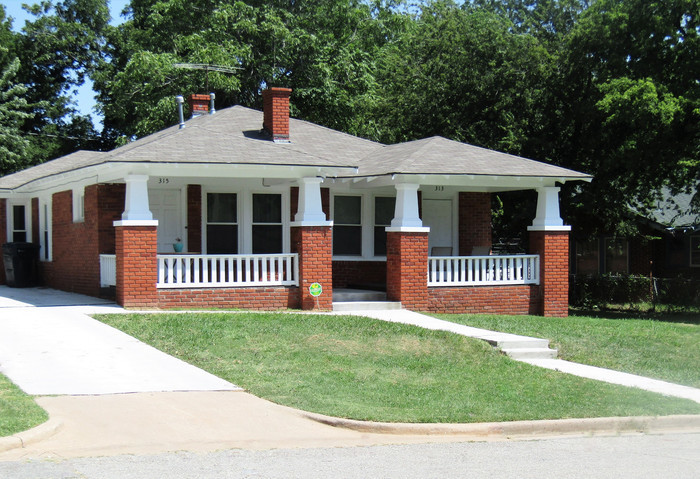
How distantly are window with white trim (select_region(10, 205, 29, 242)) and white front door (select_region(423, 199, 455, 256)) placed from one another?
12418mm

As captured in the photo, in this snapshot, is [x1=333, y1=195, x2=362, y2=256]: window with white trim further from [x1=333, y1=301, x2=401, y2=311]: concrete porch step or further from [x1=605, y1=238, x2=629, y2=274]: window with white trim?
[x1=605, y1=238, x2=629, y2=274]: window with white trim

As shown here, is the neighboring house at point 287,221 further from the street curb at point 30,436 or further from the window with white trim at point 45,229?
the street curb at point 30,436

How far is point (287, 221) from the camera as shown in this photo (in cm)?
2059

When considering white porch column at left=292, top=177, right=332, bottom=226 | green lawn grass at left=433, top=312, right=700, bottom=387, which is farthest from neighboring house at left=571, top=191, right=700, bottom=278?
white porch column at left=292, top=177, right=332, bottom=226

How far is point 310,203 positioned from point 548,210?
5706 millimetres

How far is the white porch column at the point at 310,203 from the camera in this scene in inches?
709

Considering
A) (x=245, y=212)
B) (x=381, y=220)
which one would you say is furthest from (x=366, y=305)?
(x=245, y=212)

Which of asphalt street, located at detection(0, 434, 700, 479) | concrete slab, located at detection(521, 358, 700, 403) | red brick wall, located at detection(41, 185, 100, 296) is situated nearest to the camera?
asphalt street, located at detection(0, 434, 700, 479)

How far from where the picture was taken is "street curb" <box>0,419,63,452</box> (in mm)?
7711

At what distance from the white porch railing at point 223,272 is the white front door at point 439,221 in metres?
4.52

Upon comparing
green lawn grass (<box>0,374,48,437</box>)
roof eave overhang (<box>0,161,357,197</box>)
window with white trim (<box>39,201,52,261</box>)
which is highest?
roof eave overhang (<box>0,161,357,197</box>)

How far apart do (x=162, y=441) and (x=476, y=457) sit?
294 centimetres

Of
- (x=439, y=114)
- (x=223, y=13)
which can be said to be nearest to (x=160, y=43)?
(x=223, y=13)

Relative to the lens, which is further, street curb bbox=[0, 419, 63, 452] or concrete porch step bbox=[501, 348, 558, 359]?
concrete porch step bbox=[501, 348, 558, 359]
